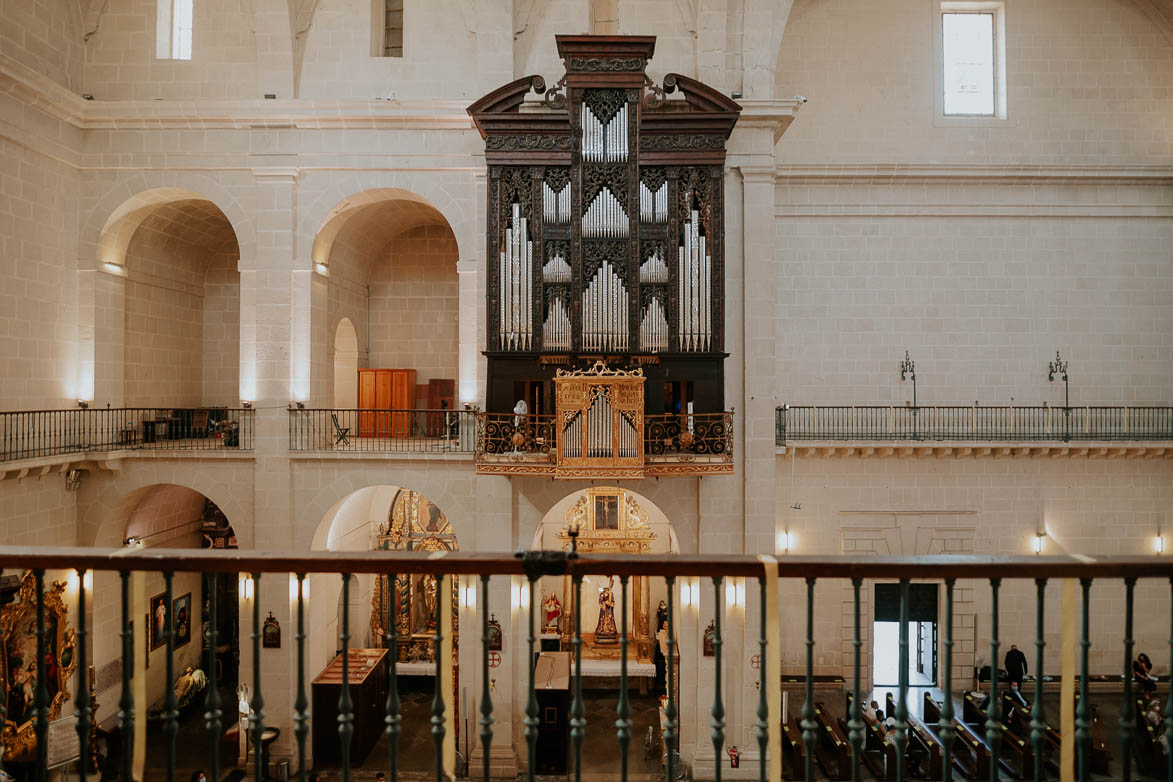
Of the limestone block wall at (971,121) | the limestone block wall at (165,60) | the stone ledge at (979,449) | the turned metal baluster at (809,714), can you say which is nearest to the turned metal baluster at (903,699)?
the turned metal baluster at (809,714)

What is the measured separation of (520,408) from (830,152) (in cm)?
926

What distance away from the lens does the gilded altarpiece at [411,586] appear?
647 inches

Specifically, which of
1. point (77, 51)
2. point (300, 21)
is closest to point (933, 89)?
point (300, 21)

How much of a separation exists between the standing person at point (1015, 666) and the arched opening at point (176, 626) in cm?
1435

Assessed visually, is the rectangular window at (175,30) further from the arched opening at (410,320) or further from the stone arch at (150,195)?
the arched opening at (410,320)

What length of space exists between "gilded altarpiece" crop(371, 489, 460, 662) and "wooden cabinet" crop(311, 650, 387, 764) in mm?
2013

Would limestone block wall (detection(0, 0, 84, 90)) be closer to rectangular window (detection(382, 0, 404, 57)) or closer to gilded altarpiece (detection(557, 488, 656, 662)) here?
rectangular window (detection(382, 0, 404, 57))

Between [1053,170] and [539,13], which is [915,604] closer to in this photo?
[1053,170]

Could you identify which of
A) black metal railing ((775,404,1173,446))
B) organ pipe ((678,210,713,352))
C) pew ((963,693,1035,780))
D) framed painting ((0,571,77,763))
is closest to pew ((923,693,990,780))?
pew ((963,693,1035,780))

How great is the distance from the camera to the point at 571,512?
16.5 metres

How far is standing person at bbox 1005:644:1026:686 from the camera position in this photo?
14337 millimetres

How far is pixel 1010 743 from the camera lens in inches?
469

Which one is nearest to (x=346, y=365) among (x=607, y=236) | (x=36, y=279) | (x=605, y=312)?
(x=36, y=279)

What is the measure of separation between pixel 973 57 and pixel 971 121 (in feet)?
4.96
